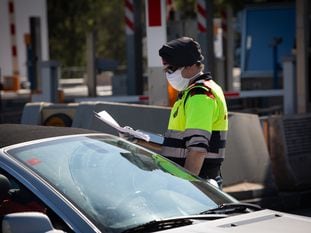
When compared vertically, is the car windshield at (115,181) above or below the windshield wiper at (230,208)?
above

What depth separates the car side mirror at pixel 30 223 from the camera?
4176mm

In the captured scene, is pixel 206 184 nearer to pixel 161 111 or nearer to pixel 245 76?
pixel 161 111

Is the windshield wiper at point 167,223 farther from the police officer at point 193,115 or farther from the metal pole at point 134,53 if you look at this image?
the metal pole at point 134,53

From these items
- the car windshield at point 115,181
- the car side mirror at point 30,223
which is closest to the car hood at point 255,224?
the car windshield at point 115,181


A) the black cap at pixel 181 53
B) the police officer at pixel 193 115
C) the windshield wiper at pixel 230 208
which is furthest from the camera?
the black cap at pixel 181 53

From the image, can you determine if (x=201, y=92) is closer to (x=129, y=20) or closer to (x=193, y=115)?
(x=193, y=115)

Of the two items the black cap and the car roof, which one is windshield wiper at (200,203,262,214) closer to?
the car roof

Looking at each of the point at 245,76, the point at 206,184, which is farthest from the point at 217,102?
the point at 245,76

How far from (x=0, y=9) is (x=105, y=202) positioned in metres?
Result: 22.5

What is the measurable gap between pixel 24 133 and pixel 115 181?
648 mm

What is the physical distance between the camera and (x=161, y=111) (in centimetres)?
888

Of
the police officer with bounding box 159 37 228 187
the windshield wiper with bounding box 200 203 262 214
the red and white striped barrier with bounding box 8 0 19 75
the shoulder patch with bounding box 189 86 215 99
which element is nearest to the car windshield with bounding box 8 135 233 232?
the windshield wiper with bounding box 200 203 262 214

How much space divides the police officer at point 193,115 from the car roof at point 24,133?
0.79m

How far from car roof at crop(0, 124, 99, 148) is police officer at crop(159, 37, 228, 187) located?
0.79m
